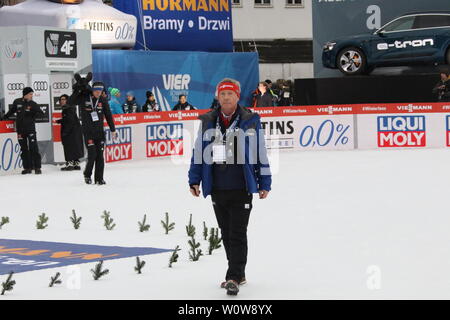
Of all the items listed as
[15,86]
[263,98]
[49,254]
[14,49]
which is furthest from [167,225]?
[263,98]

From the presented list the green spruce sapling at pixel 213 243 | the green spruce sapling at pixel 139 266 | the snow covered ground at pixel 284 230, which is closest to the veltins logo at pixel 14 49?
the snow covered ground at pixel 284 230

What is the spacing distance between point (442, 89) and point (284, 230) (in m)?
17.8

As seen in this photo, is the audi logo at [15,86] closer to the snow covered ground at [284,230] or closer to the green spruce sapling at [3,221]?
the snow covered ground at [284,230]

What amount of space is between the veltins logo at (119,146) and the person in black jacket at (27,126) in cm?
257

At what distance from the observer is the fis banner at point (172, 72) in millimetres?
32375

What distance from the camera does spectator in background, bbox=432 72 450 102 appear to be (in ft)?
96.8

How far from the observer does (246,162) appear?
880 centimetres

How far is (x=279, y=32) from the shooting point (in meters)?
62.4

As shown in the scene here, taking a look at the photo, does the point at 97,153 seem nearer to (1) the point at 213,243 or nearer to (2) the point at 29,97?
(2) the point at 29,97

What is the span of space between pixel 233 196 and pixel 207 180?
9.4 inches

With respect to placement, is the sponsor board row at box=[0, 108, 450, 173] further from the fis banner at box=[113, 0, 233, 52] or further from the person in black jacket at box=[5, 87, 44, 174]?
the fis banner at box=[113, 0, 233, 52]

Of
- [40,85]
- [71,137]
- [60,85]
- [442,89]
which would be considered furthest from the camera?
[442,89]
